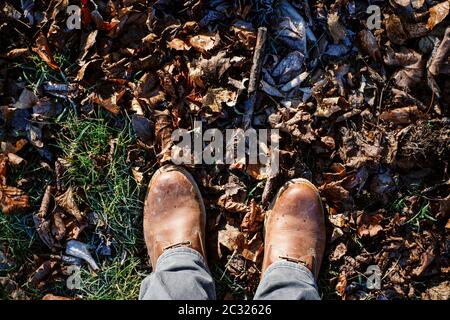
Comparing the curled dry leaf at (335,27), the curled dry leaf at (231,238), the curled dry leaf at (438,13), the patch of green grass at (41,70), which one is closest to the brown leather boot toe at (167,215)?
the curled dry leaf at (231,238)

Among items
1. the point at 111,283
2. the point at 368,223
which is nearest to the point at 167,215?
the point at 111,283

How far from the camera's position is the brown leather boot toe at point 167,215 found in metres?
2.60

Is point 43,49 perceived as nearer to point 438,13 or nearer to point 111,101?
point 111,101

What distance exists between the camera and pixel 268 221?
261 centimetres

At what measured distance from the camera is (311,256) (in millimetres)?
2582

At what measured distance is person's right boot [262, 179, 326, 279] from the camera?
2566mm

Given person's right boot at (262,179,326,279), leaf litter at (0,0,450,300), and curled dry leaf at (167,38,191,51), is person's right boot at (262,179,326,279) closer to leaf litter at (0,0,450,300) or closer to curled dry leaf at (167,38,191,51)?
leaf litter at (0,0,450,300)

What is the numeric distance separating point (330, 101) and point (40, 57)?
151cm

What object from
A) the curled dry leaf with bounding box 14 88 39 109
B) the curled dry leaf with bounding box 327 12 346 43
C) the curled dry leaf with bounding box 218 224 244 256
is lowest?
the curled dry leaf with bounding box 218 224 244 256

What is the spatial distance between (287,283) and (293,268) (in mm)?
145

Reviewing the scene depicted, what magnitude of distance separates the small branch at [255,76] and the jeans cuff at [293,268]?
Result: 710mm

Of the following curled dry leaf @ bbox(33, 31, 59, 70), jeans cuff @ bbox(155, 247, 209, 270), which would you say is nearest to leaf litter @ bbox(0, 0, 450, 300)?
curled dry leaf @ bbox(33, 31, 59, 70)
